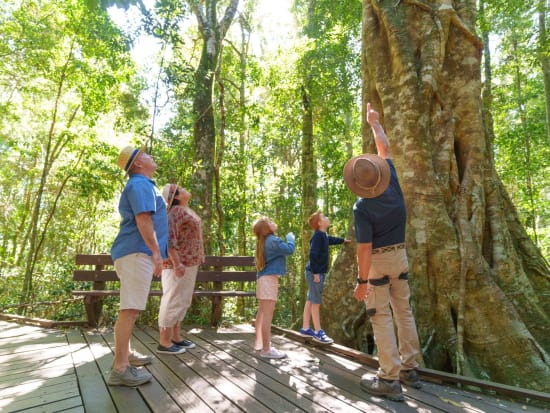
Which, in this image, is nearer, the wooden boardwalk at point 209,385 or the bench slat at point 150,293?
the wooden boardwalk at point 209,385

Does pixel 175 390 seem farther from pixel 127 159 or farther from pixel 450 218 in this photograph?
pixel 450 218

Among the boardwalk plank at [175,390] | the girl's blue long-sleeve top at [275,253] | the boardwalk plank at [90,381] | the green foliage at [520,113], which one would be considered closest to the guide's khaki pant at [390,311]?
the girl's blue long-sleeve top at [275,253]

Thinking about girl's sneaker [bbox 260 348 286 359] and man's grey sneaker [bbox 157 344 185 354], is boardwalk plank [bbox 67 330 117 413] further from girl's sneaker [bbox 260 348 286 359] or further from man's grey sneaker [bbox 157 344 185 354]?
girl's sneaker [bbox 260 348 286 359]

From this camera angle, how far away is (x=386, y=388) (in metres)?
3.04

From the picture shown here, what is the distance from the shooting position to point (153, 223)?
3.47 m

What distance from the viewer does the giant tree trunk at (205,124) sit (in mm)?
7844

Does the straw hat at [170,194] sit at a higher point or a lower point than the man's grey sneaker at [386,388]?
higher

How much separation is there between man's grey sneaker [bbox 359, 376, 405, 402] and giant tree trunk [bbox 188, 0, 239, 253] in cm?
521

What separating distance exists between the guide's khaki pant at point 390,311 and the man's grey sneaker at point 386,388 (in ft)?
0.15

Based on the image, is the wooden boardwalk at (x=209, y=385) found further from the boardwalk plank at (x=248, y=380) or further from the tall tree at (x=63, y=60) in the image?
the tall tree at (x=63, y=60)

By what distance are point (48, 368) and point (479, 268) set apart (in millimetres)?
4856

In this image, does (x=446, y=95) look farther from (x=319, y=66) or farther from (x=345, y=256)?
(x=319, y=66)

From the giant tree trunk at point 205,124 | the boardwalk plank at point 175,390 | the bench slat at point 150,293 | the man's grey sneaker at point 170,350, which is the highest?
the giant tree trunk at point 205,124

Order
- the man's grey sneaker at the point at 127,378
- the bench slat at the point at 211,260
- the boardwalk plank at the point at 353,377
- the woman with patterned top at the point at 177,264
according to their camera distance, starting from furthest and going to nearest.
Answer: the bench slat at the point at 211,260
the woman with patterned top at the point at 177,264
the man's grey sneaker at the point at 127,378
the boardwalk plank at the point at 353,377
